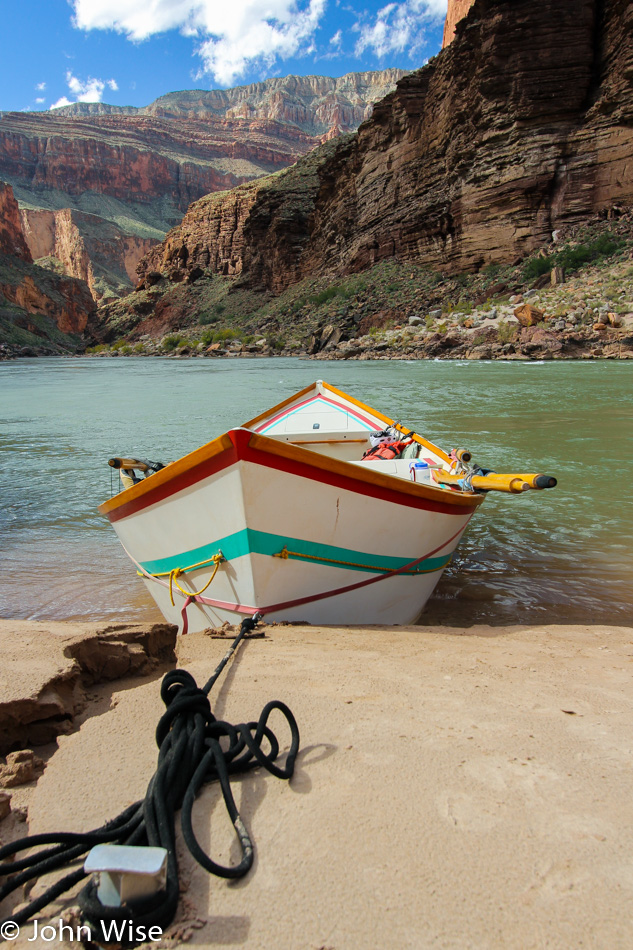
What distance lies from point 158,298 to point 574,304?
198 ft

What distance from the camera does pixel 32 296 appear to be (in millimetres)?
73500

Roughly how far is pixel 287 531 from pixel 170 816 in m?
1.42

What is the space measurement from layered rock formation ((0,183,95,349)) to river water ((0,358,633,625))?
6100 centimetres

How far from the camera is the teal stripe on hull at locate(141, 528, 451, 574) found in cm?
249

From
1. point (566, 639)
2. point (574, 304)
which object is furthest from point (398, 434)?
point (574, 304)

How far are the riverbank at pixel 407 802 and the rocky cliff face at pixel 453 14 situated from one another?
8564 centimetres

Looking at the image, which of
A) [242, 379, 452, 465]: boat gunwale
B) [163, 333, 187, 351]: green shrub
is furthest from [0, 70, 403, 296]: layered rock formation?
[242, 379, 452, 465]: boat gunwale

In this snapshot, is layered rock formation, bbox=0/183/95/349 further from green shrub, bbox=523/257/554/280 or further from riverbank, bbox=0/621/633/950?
riverbank, bbox=0/621/633/950

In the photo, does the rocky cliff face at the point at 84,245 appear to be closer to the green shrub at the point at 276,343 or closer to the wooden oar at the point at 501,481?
the green shrub at the point at 276,343

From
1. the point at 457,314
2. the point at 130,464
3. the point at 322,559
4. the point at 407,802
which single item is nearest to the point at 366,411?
the point at 130,464

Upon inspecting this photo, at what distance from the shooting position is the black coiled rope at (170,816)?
1.01 metres

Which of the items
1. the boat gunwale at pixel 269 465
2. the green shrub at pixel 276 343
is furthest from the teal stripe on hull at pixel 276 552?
the green shrub at pixel 276 343

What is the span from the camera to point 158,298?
71125mm

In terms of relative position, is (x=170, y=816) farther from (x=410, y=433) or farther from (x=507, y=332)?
(x=507, y=332)
